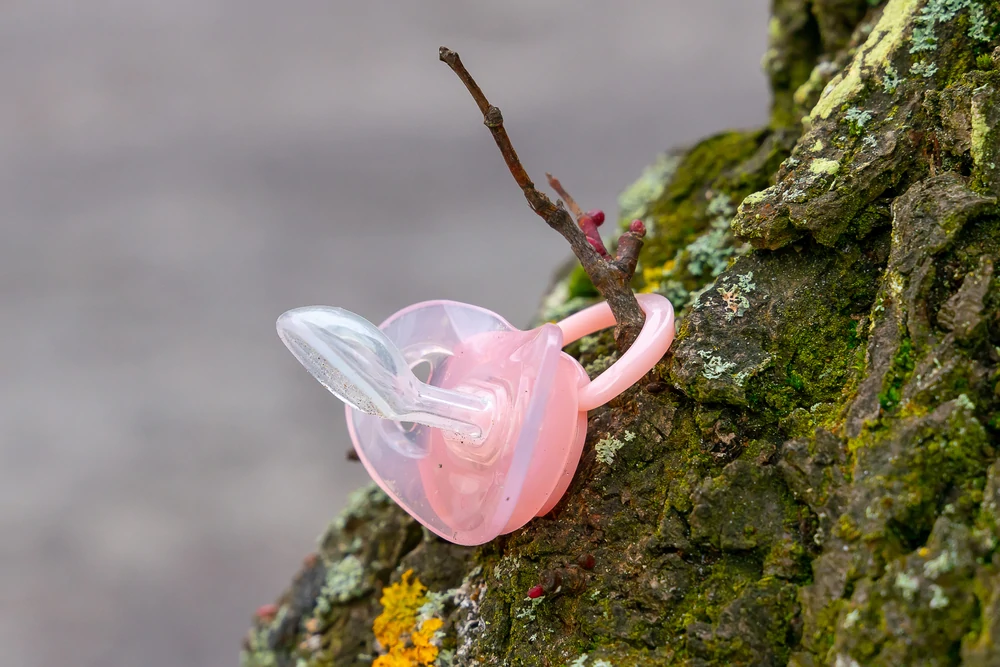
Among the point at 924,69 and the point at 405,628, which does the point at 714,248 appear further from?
the point at 405,628

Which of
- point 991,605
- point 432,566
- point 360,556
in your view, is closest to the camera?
point 991,605

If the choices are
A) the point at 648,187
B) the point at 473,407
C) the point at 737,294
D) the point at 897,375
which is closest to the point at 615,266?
the point at 737,294

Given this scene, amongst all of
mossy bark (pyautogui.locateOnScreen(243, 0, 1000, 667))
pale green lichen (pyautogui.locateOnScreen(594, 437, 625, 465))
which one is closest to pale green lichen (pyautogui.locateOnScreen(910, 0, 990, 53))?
mossy bark (pyautogui.locateOnScreen(243, 0, 1000, 667))

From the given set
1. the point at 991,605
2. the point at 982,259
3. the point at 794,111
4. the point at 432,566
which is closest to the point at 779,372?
the point at 982,259

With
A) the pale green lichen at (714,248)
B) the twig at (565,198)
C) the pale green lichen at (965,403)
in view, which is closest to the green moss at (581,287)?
the pale green lichen at (714,248)

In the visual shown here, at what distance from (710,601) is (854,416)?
26cm

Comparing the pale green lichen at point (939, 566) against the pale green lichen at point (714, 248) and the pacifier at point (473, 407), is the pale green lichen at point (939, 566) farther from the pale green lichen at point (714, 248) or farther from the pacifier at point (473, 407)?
the pale green lichen at point (714, 248)

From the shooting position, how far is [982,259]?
864mm

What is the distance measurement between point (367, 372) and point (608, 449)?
1.10 ft

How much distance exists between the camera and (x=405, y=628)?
4.20ft

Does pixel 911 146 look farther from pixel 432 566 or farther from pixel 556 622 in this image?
pixel 432 566

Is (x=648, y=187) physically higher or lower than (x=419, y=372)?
lower

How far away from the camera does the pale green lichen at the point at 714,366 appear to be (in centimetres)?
102

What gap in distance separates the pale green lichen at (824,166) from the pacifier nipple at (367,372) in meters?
0.52
